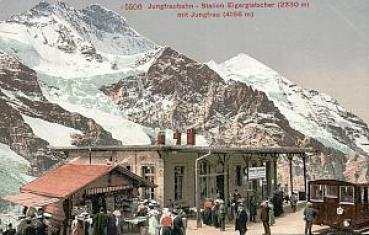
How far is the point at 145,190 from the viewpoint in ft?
18.2

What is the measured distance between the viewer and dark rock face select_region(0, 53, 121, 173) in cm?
548

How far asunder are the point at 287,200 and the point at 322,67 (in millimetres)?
1553

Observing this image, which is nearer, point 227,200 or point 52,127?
point 52,127

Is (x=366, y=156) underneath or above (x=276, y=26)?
underneath

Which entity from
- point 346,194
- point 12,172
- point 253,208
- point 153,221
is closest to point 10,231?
point 12,172

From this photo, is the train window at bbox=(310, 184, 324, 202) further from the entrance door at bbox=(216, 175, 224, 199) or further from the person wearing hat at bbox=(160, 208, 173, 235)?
the person wearing hat at bbox=(160, 208, 173, 235)

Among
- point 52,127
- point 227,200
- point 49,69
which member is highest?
point 49,69

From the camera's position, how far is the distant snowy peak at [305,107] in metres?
5.64

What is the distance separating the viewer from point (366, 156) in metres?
5.79

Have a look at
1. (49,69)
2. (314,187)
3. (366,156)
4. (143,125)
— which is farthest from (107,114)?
(366,156)

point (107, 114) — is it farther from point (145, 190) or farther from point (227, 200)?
point (227, 200)

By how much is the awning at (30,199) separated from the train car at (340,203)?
2.96 metres

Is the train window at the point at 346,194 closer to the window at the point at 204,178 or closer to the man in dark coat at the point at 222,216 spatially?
the man in dark coat at the point at 222,216

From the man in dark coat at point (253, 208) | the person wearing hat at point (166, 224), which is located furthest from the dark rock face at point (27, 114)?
the man in dark coat at point (253, 208)
